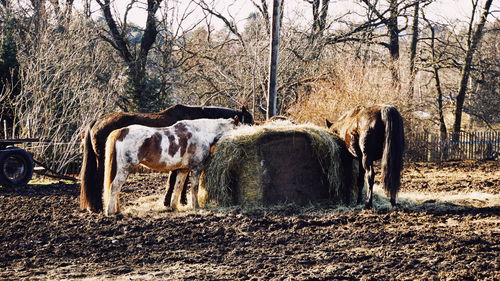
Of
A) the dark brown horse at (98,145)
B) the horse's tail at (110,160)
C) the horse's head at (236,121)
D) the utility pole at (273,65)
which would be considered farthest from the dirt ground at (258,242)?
the utility pole at (273,65)

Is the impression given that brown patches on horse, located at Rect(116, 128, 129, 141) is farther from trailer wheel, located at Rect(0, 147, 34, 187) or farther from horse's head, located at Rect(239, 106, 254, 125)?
trailer wheel, located at Rect(0, 147, 34, 187)

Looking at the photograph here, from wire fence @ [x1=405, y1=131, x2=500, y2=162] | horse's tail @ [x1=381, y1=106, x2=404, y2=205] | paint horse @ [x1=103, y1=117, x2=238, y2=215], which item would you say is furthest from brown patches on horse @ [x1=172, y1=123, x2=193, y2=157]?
wire fence @ [x1=405, y1=131, x2=500, y2=162]

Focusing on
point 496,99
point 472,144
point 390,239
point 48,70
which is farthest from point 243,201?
point 496,99

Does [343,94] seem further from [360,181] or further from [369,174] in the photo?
[369,174]

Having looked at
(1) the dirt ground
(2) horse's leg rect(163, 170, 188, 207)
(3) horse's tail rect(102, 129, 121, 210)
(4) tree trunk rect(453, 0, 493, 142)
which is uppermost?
(4) tree trunk rect(453, 0, 493, 142)

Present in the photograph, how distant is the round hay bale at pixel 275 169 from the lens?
8.70m

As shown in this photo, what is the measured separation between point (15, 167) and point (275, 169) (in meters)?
6.03

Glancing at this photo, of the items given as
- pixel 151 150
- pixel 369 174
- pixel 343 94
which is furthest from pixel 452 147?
pixel 151 150

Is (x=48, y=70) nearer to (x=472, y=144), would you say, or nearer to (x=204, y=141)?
(x=204, y=141)

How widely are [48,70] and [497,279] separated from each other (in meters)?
14.2

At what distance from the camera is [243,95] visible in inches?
752

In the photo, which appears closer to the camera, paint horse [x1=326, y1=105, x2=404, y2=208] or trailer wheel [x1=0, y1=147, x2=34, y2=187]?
paint horse [x1=326, y1=105, x2=404, y2=208]

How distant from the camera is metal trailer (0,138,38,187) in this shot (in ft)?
37.3

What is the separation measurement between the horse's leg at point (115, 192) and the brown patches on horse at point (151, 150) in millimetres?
325
